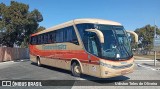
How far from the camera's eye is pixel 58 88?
35.4ft

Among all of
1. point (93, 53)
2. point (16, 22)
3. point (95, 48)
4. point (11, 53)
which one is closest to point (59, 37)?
point (93, 53)

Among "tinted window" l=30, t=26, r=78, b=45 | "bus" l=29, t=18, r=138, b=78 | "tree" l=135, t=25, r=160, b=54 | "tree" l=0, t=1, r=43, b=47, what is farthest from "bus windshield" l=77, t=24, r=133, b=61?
"tree" l=135, t=25, r=160, b=54

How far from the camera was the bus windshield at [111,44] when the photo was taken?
12.0 m

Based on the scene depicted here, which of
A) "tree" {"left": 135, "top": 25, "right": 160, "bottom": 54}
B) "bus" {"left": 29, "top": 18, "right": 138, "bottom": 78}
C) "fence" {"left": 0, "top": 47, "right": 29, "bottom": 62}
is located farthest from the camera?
"tree" {"left": 135, "top": 25, "right": 160, "bottom": 54}

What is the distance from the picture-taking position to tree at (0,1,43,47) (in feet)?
123

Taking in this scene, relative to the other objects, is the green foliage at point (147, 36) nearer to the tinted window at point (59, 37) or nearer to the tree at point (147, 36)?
the tree at point (147, 36)

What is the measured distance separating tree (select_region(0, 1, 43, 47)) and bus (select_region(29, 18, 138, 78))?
2216 cm

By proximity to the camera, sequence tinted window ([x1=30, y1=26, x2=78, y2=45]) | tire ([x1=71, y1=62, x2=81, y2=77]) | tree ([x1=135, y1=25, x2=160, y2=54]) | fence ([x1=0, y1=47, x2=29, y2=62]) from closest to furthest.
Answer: tire ([x1=71, y1=62, x2=81, y2=77]) → tinted window ([x1=30, y1=26, x2=78, y2=45]) → fence ([x1=0, y1=47, x2=29, y2=62]) → tree ([x1=135, y1=25, x2=160, y2=54])

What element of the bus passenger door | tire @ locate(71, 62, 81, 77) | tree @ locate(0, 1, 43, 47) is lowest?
tire @ locate(71, 62, 81, 77)

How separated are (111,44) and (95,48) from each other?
0.84 m

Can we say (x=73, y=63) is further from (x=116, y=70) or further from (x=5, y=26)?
(x=5, y=26)

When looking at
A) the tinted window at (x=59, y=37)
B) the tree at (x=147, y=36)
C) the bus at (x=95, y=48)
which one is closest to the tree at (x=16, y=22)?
the tinted window at (x=59, y=37)

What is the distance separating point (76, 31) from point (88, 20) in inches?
51.8

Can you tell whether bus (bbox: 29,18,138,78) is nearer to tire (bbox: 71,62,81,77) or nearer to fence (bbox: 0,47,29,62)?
tire (bbox: 71,62,81,77)
